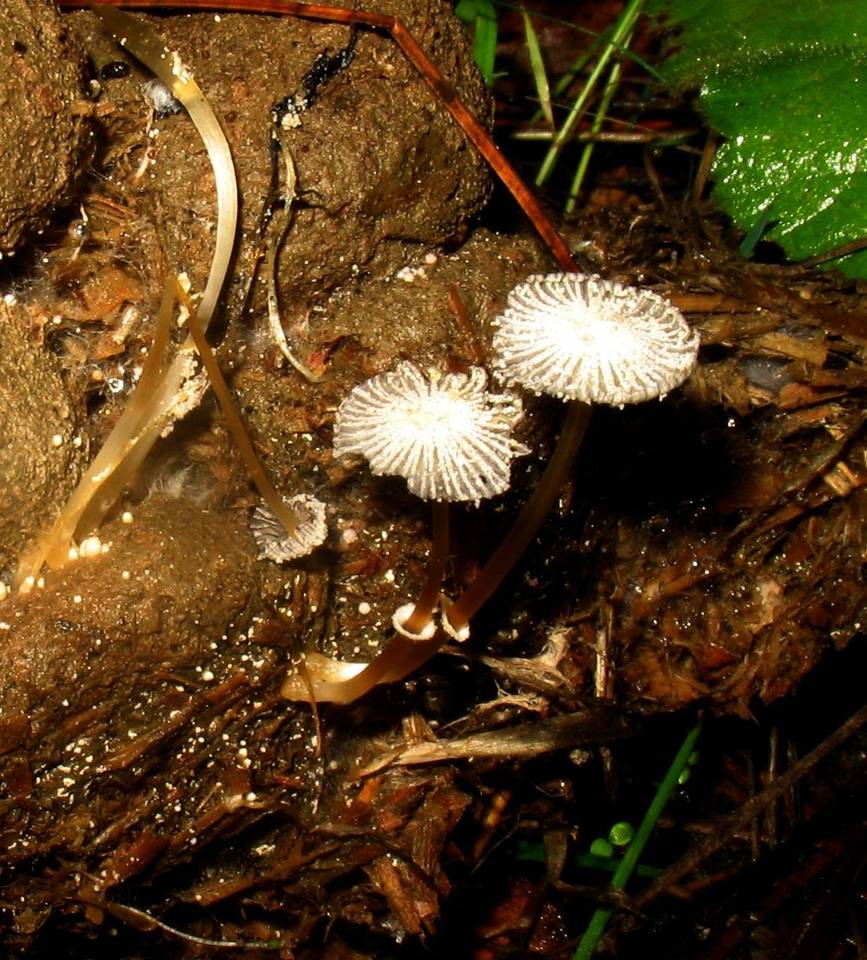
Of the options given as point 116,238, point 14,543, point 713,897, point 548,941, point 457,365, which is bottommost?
point 548,941

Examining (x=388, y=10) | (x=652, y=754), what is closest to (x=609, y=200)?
(x=388, y=10)

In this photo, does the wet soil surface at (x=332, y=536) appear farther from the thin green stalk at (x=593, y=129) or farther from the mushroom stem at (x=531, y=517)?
the thin green stalk at (x=593, y=129)

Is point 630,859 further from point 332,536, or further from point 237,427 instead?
point 237,427

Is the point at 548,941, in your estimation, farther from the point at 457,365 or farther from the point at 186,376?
the point at 186,376

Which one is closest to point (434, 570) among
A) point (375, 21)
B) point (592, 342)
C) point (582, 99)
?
point (592, 342)

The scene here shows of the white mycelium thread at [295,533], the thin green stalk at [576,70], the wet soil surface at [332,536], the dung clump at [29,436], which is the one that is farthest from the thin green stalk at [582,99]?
the dung clump at [29,436]
